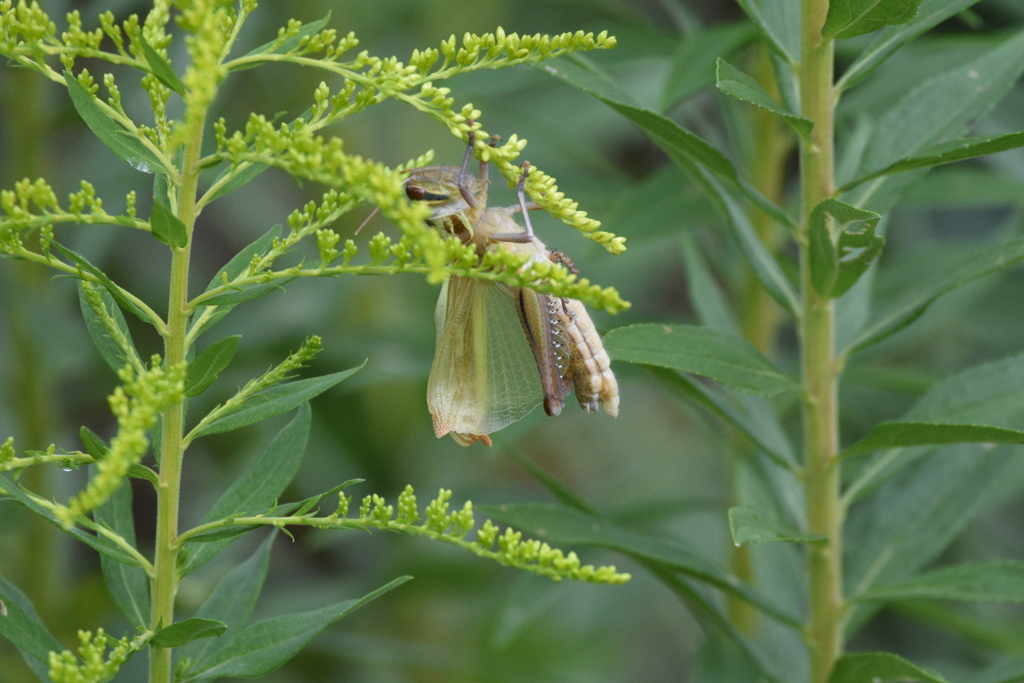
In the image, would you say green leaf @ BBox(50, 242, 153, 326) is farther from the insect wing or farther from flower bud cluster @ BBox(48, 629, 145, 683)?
the insect wing

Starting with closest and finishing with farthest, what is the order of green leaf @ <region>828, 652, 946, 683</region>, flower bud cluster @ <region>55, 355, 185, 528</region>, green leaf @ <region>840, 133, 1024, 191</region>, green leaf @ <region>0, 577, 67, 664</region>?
flower bud cluster @ <region>55, 355, 185, 528</region>
green leaf @ <region>0, 577, 67, 664</region>
green leaf @ <region>840, 133, 1024, 191</region>
green leaf @ <region>828, 652, 946, 683</region>

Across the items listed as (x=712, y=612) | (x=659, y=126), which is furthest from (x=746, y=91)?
(x=712, y=612)

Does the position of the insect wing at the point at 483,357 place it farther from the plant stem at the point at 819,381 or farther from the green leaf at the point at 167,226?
the green leaf at the point at 167,226

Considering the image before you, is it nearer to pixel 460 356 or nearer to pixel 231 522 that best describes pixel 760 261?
pixel 460 356

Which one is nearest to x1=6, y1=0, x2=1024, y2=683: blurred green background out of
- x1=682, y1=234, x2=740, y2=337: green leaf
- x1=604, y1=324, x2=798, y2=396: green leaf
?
x1=682, y1=234, x2=740, y2=337: green leaf

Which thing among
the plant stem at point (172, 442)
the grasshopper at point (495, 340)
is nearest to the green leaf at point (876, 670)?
the grasshopper at point (495, 340)

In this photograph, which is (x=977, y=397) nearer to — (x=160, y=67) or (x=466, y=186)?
(x=466, y=186)
